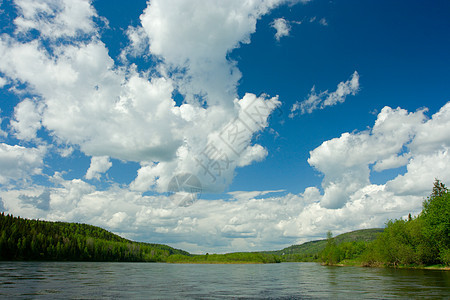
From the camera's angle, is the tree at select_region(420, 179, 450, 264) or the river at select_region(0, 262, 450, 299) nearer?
the river at select_region(0, 262, 450, 299)

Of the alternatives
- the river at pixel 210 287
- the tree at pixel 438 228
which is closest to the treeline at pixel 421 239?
the tree at pixel 438 228

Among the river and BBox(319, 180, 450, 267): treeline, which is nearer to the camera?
the river

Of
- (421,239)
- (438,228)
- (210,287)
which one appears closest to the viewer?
(210,287)

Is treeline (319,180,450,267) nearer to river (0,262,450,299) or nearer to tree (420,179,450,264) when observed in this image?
tree (420,179,450,264)

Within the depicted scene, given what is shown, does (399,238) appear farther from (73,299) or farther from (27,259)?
(27,259)

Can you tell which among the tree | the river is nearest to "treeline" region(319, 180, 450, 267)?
the tree

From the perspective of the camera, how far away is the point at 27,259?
6107 inches

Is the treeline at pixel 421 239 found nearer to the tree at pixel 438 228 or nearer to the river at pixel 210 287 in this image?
the tree at pixel 438 228

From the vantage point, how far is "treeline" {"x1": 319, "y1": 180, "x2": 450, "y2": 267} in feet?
254

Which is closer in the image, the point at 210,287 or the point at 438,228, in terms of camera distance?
the point at 210,287

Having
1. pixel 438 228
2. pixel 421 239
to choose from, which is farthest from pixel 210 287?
pixel 421 239

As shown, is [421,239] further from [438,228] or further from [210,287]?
[210,287]

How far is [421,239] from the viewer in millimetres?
91438

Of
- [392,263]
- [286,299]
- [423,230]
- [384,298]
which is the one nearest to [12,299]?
[286,299]
